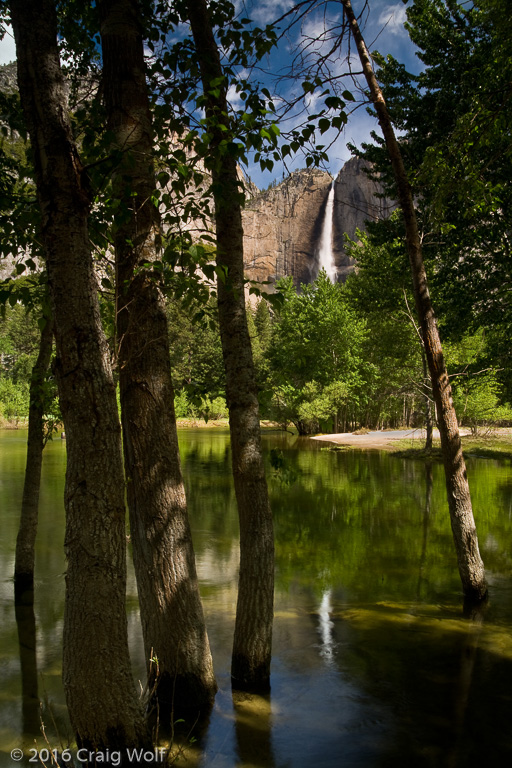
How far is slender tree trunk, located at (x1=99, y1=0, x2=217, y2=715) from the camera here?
3699 millimetres

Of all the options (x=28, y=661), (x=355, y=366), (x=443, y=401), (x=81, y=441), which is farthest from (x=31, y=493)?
(x=355, y=366)

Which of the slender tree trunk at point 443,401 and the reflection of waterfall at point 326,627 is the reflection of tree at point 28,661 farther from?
the slender tree trunk at point 443,401

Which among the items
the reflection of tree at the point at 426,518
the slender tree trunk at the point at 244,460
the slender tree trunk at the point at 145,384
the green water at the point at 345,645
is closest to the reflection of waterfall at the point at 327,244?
the reflection of tree at the point at 426,518

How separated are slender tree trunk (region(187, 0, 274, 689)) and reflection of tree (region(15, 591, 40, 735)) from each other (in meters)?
1.75

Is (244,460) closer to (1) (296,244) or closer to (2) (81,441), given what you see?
(2) (81,441)

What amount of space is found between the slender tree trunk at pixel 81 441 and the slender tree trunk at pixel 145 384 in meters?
1.04

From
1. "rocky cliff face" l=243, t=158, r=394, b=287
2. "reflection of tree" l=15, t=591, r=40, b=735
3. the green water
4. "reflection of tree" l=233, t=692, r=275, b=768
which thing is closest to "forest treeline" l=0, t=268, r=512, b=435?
the green water

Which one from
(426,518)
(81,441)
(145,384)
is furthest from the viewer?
(426,518)

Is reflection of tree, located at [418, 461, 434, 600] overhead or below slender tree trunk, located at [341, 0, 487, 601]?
below

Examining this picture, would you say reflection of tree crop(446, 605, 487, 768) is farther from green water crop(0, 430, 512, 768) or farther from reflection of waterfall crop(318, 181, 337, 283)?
reflection of waterfall crop(318, 181, 337, 283)

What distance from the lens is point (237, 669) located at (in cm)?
461

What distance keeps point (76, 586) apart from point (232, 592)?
17.9 ft

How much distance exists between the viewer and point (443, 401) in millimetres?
6641

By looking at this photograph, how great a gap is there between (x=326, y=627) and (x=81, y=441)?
15.8ft
